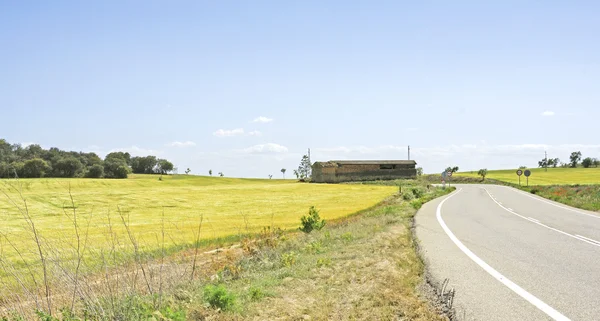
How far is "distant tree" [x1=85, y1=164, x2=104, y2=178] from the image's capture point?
91.4m

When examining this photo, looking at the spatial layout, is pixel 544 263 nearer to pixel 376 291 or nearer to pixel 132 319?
pixel 376 291

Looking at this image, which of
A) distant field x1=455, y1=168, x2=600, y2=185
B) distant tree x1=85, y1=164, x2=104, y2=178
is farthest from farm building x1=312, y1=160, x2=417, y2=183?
distant tree x1=85, y1=164, x2=104, y2=178

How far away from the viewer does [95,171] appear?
91.7 m

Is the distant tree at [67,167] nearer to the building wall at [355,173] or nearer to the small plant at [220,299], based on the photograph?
the building wall at [355,173]

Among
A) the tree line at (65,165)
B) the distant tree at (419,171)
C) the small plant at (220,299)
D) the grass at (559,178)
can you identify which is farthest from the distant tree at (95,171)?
the small plant at (220,299)

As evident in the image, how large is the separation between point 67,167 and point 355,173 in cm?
6078

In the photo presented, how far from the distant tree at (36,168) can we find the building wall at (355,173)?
55.8 meters

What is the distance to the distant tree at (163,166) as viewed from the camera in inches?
5359

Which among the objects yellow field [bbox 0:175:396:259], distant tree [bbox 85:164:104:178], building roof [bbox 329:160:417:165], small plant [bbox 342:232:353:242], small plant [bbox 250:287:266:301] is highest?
building roof [bbox 329:160:417:165]

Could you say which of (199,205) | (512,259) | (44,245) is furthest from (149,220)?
(512,259)

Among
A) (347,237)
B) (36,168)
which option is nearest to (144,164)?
(36,168)

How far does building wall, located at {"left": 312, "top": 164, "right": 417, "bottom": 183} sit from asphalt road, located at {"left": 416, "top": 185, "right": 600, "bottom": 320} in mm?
87275

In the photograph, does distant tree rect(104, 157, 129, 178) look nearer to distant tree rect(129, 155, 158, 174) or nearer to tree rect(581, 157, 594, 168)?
distant tree rect(129, 155, 158, 174)

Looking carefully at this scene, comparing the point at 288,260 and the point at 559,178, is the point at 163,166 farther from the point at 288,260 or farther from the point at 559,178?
the point at 288,260
